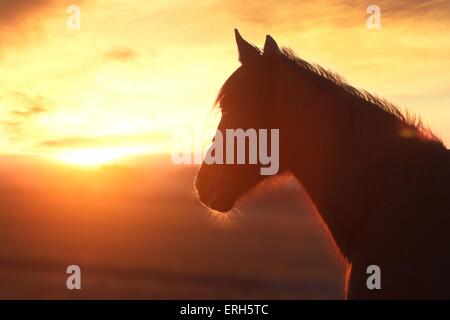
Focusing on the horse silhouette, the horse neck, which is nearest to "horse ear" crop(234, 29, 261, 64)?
the horse silhouette

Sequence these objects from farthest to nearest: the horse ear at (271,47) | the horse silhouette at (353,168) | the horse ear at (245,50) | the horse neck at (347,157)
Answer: the horse ear at (245,50), the horse ear at (271,47), the horse neck at (347,157), the horse silhouette at (353,168)

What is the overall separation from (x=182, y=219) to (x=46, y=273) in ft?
81.3

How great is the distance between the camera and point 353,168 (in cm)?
449

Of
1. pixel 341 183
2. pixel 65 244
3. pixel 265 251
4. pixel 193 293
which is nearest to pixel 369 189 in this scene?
pixel 341 183

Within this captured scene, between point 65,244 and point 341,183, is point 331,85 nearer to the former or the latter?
point 341,183

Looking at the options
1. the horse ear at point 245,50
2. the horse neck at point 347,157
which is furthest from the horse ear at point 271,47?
the horse neck at point 347,157

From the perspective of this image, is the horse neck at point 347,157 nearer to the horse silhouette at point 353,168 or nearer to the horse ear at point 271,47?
the horse silhouette at point 353,168

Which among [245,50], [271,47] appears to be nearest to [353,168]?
[271,47]

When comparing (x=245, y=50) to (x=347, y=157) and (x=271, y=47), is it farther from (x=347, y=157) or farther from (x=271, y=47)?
(x=347, y=157)

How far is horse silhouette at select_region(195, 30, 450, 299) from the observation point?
13.2 feet

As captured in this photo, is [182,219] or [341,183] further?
[182,219]

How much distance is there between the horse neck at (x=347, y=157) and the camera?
173 inches

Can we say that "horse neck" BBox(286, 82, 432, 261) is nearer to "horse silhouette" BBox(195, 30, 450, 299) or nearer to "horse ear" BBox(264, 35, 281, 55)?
"horse silhouette" BBox(195, 30, 450, 299)

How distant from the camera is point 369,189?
14.5ft
